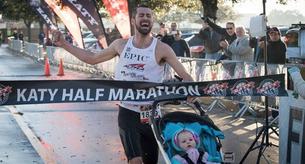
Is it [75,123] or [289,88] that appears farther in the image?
[75,123]

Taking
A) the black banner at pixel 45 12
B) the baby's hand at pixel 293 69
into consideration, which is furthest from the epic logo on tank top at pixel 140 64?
the black banner at pixel 45 12

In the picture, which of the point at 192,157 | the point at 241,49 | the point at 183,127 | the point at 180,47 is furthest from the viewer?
the point at 180,47

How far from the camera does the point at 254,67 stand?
35.1ft

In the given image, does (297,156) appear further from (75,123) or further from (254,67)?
(75,123)

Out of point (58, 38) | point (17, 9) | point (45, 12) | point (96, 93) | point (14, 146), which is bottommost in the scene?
point (14, 146)

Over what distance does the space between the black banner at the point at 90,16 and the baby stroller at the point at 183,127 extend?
14446 mm

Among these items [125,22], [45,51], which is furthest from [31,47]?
[125,22]

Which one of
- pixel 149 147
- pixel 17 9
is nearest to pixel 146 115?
pixel 149 147

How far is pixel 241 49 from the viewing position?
1214 cm

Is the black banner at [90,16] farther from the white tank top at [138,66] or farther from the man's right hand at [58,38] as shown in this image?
the white tank top at [138,66]

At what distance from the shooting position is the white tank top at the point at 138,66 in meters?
5.22

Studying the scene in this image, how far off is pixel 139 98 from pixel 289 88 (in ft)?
6.27

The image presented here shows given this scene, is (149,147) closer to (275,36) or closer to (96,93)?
(96,93)

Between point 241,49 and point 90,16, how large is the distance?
29.2 feet
